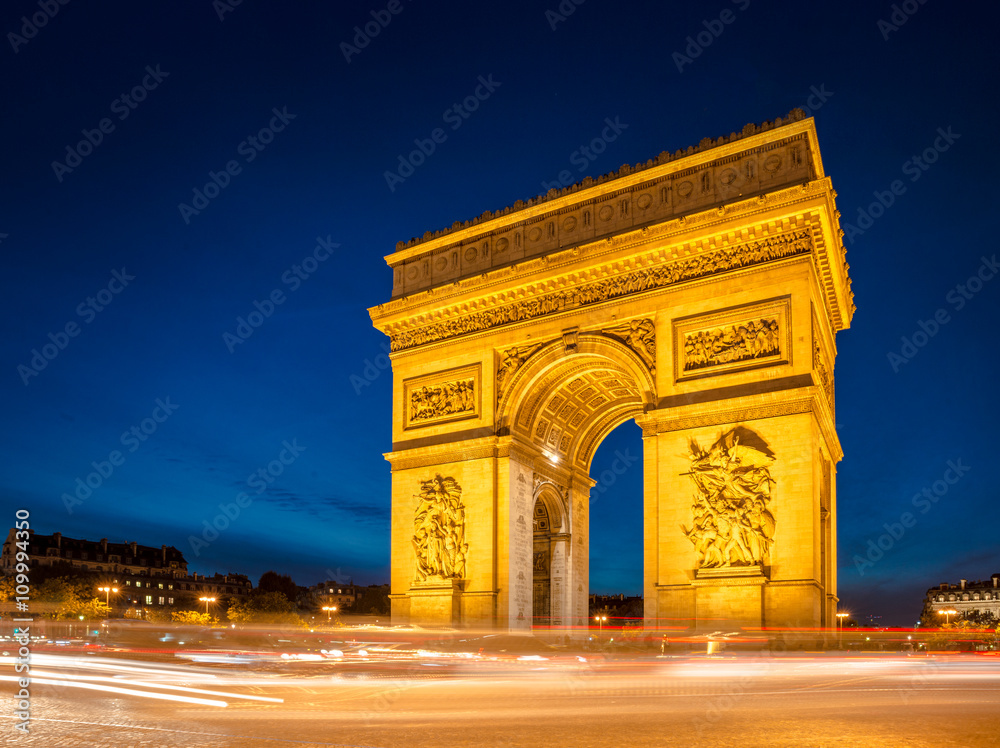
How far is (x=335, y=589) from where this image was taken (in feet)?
488

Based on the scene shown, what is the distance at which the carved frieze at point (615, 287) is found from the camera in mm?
21250

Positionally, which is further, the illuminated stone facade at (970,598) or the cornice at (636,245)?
the illuminated stone facade at (970,598)

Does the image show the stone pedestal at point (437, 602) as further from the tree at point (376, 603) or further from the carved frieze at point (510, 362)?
the tree at point (376, 603)

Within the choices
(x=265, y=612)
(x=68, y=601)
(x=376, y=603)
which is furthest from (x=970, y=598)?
(x=68, y=601)

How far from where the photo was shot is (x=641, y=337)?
75.4ft

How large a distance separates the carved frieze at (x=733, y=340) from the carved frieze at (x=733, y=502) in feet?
5.82

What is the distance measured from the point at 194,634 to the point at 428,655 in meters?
4.88

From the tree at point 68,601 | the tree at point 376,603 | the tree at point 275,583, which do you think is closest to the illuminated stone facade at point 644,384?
the tree at point 68,601

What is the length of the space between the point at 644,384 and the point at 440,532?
7.50m

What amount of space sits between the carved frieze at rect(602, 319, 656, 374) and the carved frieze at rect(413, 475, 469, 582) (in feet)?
21.8

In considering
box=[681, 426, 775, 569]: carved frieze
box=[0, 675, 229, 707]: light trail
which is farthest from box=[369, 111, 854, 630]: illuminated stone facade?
box=[0, 675, 229, 707]: light trail

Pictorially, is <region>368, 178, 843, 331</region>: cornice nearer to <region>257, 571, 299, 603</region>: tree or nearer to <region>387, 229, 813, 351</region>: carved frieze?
<region>387, 229, 813, 351</region>: carved frieze

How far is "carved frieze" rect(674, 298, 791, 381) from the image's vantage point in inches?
817

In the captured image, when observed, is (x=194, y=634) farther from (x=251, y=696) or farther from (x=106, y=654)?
(x=251, y=696)
